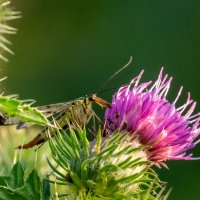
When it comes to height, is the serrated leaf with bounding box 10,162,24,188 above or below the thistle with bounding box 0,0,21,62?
below

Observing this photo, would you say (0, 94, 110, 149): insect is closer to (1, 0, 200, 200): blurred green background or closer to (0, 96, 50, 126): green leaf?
(0, 96, 50, 126): green leaf

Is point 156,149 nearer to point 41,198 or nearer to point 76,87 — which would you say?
point 41,198

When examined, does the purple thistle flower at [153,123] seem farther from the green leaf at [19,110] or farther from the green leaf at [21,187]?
the green leaf at [19,110]

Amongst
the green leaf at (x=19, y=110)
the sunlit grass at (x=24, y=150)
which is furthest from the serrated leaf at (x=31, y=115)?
the sunlit grass at (x=24, y=150)

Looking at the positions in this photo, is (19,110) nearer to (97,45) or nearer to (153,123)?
(153,123)

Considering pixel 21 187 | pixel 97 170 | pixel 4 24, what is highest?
pixel 4 24

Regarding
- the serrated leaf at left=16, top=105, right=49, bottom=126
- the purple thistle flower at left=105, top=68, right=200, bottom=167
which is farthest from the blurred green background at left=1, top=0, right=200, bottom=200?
the serrated leaf at left=16, top=105, right=49, bottom=126

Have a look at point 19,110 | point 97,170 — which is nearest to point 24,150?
point 97,170
